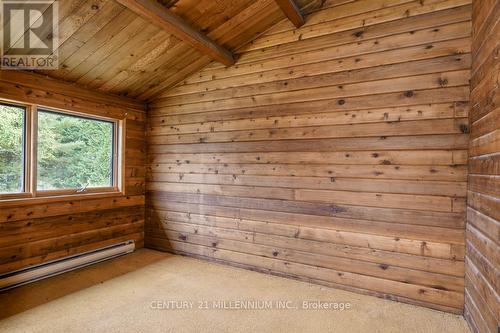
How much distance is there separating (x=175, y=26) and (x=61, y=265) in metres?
2.59

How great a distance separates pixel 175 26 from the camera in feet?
7.95

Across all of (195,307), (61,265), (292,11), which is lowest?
(195,307)

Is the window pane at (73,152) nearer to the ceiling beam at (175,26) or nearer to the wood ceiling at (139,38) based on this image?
the wood ceiling at (139,38)

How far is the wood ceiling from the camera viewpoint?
2295 mm

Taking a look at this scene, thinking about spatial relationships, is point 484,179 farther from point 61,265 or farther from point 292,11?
point 61,265

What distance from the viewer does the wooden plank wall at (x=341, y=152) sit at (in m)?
2.22

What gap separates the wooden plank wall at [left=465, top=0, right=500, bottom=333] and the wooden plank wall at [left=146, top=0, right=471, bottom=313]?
0.17 meters

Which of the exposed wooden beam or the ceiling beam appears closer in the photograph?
the ceiling beam

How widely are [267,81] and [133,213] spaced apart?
242 cm

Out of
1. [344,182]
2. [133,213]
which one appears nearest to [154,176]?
[133,213]

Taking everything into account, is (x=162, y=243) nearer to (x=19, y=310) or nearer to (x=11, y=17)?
(x=19, y=310)

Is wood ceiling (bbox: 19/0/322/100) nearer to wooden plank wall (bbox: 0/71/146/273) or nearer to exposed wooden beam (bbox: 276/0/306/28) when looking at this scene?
exposed wooden beam (bbox: 276/0/306/28)

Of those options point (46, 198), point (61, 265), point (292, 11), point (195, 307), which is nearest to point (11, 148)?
point (46, 198)

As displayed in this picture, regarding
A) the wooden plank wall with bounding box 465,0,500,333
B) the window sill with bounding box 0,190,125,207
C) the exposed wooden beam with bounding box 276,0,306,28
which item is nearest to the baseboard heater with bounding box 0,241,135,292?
the window sill with bounding box 0,190,125,207
